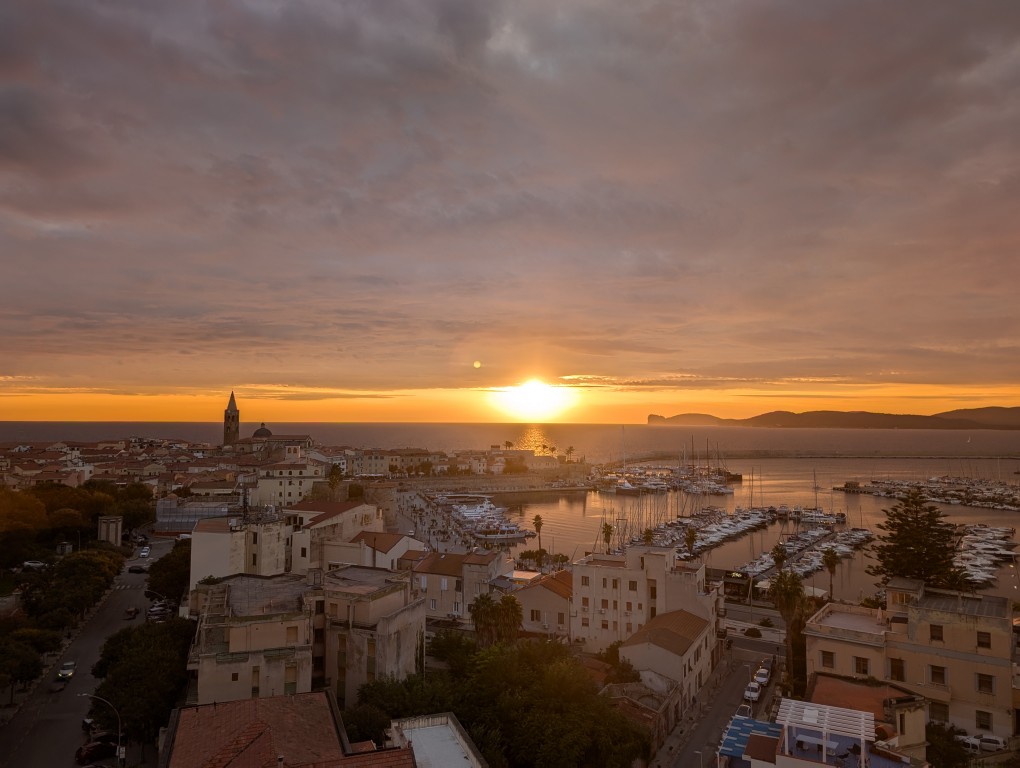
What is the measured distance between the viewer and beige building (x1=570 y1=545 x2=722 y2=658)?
34750 mm

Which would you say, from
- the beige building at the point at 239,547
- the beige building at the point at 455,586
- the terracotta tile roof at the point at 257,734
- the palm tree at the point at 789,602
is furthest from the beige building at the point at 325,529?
the palm tree at the point at 789,602

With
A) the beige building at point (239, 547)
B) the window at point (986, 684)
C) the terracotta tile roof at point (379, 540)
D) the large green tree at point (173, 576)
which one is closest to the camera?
the window at point (986, 684)

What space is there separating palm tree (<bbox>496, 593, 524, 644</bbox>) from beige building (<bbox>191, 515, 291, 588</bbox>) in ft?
47.8

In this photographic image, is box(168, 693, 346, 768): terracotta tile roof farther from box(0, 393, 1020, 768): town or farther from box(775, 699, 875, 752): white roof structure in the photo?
box(775, 699, 875, 752): white roof structure

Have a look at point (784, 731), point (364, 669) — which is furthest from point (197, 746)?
point (784, 731)

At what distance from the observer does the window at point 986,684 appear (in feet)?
79.1

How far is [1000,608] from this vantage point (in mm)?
25375

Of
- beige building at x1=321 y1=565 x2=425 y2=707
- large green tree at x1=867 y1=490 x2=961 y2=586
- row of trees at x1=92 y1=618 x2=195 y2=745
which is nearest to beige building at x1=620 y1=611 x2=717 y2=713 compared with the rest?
beige building at x1=321 y1=565 x2=425 y2=707

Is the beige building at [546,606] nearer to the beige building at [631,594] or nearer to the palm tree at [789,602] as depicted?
the beige building at [631,594]

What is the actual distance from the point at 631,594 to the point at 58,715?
86.6 feet

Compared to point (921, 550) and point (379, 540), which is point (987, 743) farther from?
point (379, 540)

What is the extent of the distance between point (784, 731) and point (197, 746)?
14777 millimetres

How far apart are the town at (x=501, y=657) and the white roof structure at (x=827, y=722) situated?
2.5 inches

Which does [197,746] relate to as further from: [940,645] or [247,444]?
[247,444]
